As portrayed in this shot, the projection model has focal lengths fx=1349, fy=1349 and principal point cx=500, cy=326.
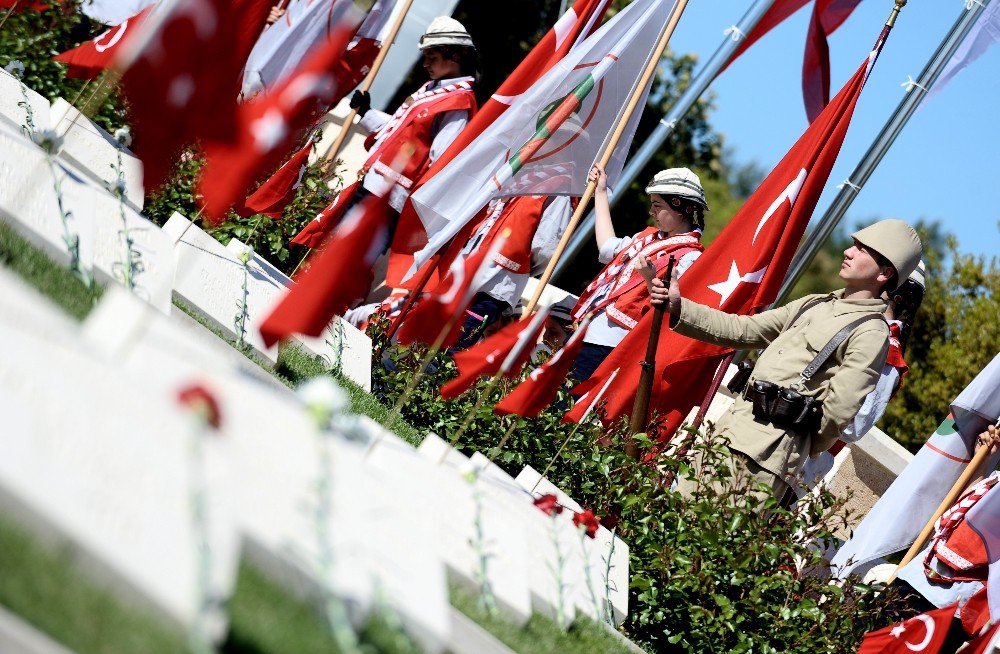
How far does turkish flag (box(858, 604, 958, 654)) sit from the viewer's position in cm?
596

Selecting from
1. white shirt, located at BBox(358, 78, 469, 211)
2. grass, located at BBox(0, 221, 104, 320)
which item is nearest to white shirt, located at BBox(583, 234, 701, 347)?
white shirt, located at BBox(358, 78, 469, 211)

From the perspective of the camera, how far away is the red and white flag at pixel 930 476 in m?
7.62

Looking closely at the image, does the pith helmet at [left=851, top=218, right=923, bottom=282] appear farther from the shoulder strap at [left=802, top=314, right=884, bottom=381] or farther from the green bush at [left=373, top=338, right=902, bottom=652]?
the green bush at [left=373, top=338, right=902, bottom=652]

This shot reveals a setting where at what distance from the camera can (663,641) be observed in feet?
19.7

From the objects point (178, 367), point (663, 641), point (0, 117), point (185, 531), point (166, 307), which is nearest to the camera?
point (185, 531)

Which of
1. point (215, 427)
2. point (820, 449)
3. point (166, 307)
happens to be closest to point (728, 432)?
point (820, 449)

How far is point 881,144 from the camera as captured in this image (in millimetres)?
9164

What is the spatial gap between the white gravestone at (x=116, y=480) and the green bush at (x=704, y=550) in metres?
2.99

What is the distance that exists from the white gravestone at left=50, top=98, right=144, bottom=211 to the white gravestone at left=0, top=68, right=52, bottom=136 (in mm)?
66

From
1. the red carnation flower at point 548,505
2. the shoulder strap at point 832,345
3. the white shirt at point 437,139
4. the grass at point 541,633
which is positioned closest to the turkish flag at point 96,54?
the white shirt at point 437,139

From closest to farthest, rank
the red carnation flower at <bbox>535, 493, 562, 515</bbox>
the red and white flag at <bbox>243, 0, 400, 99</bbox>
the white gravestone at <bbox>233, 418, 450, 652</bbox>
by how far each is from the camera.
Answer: the white gravestone at <bbox>233, 418, 450, 652</bbox>, the red carnation flower at <bbox>535, 493, 562, 515</bbox>, the red and white flag at <bbox>243, 0, 400, 99</bbox>

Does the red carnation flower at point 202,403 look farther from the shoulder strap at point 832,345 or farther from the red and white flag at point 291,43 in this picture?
the red and white flag at point 291,43

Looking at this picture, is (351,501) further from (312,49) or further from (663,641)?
(312,49)

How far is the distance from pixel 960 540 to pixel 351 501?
165 inches
